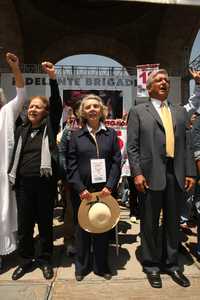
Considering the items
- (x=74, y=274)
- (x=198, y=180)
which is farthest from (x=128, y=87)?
(x=74, y=274)

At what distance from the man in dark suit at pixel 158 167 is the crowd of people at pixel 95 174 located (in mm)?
10

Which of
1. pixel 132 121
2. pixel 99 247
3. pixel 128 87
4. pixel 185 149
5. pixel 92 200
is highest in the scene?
pixel 128 87

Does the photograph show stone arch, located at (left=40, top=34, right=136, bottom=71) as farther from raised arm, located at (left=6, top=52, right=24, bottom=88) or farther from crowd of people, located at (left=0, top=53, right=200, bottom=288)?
crowd of people, located at (left=0, top=53, right=200, bottom=288)

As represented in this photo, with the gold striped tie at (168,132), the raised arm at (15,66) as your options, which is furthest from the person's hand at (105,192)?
the raised arm at (15,66)

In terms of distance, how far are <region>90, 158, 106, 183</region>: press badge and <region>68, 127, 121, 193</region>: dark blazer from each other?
46mm

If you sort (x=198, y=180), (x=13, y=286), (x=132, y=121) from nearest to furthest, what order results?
(x=13, y=286) < (x=132, y=121) < (x=198, y=180)

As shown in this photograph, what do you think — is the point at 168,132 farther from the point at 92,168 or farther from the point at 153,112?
the point at 92,168

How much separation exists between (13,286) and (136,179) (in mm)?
1578

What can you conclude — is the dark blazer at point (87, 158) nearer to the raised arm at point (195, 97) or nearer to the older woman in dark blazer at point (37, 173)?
the older woman in dark blazer at point (37, 173)

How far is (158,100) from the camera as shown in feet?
14.4

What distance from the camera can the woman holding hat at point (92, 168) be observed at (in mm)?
4320

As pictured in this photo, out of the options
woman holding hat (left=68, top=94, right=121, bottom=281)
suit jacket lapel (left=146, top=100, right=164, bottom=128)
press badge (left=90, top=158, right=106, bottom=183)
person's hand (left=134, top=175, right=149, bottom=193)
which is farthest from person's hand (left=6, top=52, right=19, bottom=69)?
person's hand (left=134, top=175, right=149, bottom=193)

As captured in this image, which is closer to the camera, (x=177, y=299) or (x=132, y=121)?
(x=177, y=299)

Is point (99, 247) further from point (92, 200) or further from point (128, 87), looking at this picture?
point (128, 87)
